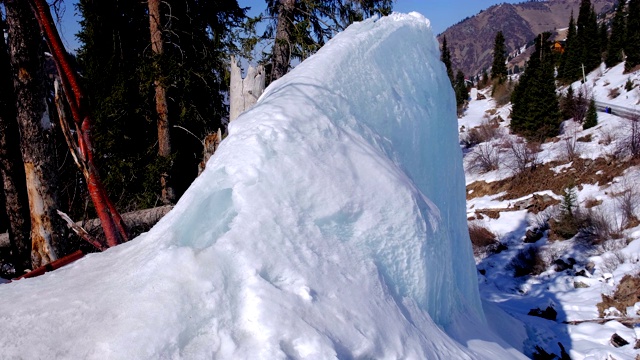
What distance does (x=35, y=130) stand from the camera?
4062mm

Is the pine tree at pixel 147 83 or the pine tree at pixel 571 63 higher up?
the pine tree at pixel 571 63

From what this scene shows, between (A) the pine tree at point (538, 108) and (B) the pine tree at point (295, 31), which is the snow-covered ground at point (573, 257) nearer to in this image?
(A) the pine tree at point (538, 108)

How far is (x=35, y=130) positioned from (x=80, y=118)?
168 cm

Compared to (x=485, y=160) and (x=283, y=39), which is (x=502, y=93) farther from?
(x=283, y=39)

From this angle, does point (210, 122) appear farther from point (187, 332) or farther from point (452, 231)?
point (187, 332)

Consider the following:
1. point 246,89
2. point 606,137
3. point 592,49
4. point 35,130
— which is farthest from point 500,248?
point 592,49

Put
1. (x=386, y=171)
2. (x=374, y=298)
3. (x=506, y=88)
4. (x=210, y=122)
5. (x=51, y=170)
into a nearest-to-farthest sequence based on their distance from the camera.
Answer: (x=374, y=298)
(x=386, y=171)
(x=51, y=170)
(x=210, y=122)
(x=506, y=88)

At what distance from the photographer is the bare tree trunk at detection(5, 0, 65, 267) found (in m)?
3.95

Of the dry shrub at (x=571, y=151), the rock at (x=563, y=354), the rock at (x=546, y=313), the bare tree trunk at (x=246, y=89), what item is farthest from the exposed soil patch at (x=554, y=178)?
the bare tree trunk at (x=246, y=89)

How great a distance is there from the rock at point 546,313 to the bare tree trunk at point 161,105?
7850 mm

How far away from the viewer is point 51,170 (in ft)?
13.7

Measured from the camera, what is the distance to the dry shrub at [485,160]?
23.8 m

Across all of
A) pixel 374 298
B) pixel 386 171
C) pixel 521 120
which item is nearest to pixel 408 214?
pixel 386 171

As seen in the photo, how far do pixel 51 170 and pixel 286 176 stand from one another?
127 inches
